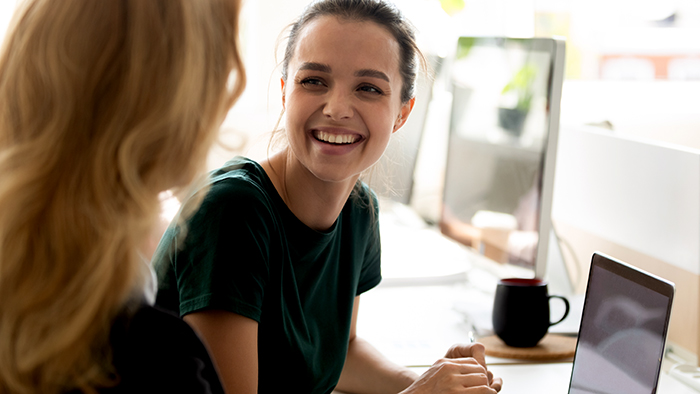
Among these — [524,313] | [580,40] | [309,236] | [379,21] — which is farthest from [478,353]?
[580,40]

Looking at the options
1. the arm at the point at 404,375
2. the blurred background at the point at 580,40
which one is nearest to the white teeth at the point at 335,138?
the arm at the point at 404,375

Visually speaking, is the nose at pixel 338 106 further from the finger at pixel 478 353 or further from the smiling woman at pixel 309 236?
the finger at pixel 478 353

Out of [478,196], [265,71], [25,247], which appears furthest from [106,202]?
[265,71]

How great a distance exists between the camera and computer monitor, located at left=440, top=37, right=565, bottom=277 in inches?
62.2

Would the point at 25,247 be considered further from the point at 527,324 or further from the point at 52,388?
the point at 527,324

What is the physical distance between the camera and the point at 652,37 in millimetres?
3334

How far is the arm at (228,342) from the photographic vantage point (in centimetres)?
91

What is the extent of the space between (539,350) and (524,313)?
0.08 m

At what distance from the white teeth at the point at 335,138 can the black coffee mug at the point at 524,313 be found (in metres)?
0.47

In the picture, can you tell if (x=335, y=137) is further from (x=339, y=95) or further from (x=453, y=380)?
(x=453, y=380)

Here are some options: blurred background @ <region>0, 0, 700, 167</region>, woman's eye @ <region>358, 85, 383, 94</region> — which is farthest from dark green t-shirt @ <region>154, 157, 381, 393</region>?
blurred background @ <region>0, 0, 700, 167</region>

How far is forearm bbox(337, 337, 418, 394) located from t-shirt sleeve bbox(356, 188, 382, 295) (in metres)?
0.12

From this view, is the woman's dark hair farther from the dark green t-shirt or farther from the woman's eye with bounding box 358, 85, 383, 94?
the dark green t-shirt

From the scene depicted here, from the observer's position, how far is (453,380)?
1.01 meters
